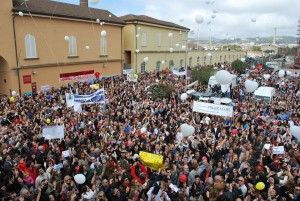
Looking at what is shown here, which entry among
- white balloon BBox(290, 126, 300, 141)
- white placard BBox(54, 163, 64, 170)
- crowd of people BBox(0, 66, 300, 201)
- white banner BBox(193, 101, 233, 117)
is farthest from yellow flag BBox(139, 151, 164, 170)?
white balloon BBox(290, 126, 300, 141)

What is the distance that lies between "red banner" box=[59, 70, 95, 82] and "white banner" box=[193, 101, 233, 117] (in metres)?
13.9

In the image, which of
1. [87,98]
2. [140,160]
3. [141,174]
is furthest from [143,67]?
[141,174]

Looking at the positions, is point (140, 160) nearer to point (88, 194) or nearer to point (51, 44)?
point (88, 194)

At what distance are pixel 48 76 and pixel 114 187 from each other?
16.6 meters

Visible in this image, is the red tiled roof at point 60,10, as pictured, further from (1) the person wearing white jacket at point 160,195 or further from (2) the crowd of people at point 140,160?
(1) the person wearing white jacket at point 160,195

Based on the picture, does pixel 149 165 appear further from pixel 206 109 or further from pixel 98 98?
pixel 98 98

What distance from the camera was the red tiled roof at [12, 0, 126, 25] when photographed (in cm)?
1902

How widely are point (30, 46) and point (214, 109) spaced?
1410 centimetres

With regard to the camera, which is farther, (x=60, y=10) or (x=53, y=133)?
(x=60, y=10)

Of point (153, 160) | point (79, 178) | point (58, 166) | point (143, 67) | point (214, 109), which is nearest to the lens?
point (79, 178)

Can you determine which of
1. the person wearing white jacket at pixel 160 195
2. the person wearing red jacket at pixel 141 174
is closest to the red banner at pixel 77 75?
the person wearing red jacket at pixel 141 174

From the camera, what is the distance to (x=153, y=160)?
8.15m

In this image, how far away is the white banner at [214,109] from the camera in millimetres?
11438

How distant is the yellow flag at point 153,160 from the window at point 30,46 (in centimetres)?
1461
